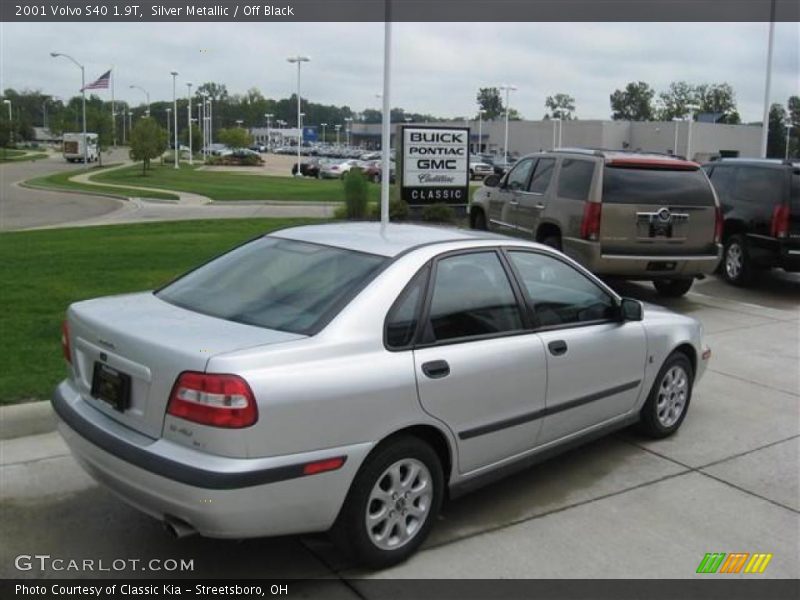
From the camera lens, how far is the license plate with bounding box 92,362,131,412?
3471 millimetres

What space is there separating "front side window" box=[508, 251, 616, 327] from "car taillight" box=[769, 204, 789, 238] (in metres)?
7.06

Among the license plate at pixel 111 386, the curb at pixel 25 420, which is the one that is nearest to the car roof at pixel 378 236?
the license plate at pixel 111 386

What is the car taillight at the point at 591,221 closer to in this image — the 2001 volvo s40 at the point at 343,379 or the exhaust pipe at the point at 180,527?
the 2001 volvo s40 at the point at 343,379

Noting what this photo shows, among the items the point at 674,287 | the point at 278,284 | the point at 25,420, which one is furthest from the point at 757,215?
the point at 25,420

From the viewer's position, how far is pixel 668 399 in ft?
18.1

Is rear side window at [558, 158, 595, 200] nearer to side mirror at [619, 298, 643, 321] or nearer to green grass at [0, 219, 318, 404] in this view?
side mirror at [619, 298, 643, 321]

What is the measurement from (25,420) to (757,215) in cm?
986

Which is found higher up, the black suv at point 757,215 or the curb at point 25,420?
the black suv at point 757,215

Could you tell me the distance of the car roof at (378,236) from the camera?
4180mm

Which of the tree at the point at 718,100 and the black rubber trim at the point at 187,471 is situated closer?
the black rubber trim at the point at 187,471

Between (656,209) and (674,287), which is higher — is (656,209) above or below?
above

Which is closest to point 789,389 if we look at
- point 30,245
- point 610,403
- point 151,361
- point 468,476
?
point 610,403

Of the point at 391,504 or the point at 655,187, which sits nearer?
the point at 391,504

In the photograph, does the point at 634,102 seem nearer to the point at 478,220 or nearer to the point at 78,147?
the point at 78,147
